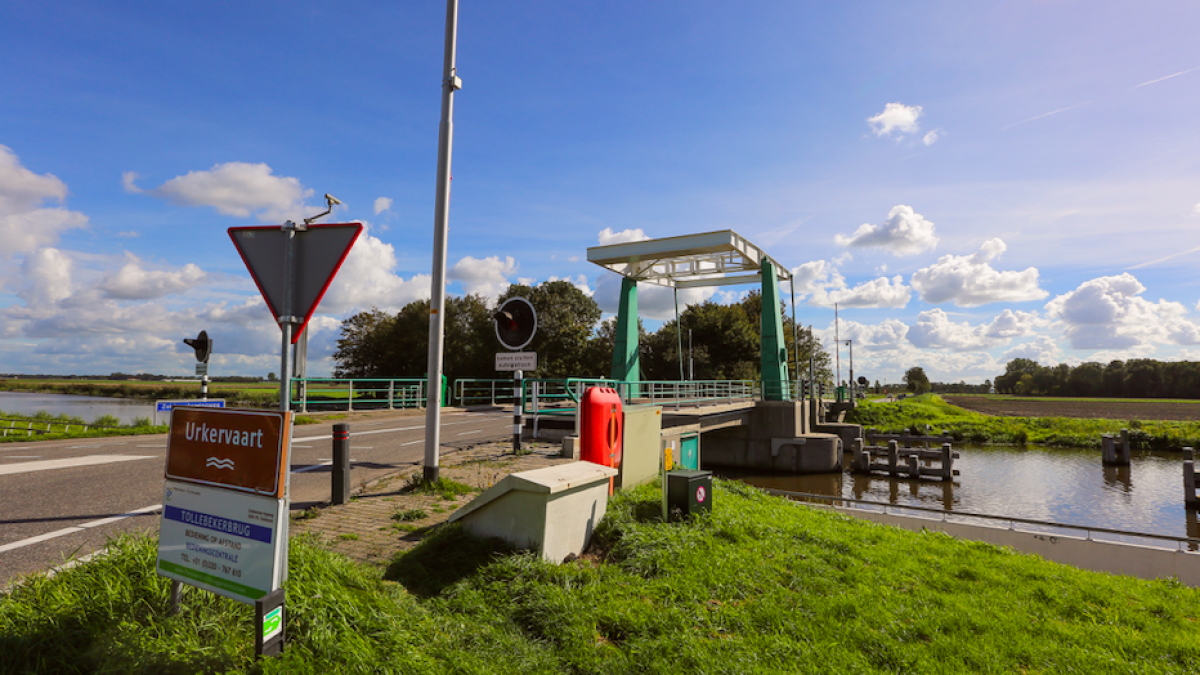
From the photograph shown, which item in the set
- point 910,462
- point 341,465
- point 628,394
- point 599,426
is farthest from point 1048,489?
point 341,465

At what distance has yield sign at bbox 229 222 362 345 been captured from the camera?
3.54 m

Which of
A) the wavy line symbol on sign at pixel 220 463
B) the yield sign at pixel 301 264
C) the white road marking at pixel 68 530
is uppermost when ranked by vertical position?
the yield sign at pixel 301 264

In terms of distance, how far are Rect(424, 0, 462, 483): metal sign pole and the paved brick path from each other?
0.65m

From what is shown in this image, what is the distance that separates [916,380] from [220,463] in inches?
5533

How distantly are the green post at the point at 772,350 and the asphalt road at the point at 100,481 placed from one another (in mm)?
13544

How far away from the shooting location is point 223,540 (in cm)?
295

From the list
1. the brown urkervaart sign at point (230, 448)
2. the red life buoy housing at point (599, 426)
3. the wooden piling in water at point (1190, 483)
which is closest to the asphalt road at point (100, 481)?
the brown urkervaart sign at point (230, 448)

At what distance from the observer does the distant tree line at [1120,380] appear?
78.5m

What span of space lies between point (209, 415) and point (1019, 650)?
17.1ft

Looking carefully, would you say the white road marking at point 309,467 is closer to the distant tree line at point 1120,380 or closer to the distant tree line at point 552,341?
the distant tree line at point 552,341

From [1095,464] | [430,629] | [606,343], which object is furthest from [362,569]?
[606,343]

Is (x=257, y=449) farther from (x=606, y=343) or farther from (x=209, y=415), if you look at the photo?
(x=606, y=343)

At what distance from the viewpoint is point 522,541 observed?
4727 mm

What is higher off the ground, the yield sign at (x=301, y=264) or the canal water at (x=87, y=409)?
the yield sign at (x=301, y=264)
